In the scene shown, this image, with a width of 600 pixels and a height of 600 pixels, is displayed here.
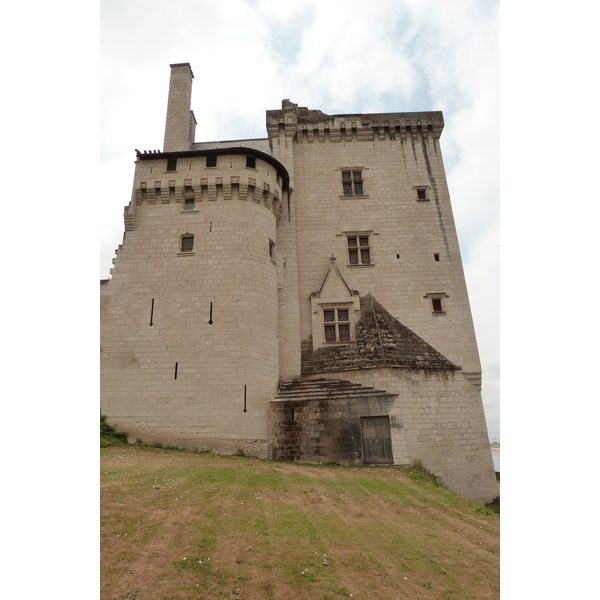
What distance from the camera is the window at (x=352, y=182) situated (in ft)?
75.2

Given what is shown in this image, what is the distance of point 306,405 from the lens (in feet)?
55.2

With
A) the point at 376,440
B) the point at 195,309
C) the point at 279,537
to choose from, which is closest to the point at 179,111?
the point at 195,309

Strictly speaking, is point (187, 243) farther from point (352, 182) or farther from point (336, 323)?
point (352, 182)

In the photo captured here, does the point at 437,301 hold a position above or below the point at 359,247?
below

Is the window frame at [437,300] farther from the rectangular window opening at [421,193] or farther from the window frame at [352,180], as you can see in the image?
the window frame at [352,180]

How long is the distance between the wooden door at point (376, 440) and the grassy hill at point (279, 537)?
261cm

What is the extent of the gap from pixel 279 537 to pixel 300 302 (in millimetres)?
13193

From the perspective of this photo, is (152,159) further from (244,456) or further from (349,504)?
(349,504)

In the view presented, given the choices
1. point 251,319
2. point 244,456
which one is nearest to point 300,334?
point 251,319

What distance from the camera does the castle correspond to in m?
16.4

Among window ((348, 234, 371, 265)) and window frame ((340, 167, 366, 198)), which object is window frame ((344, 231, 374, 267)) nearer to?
window ((348, 234, 371, 265))

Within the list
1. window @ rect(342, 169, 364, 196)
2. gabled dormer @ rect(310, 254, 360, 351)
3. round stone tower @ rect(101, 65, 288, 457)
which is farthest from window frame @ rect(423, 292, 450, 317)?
round stone tower @ rect(101, 65, 288, 457)

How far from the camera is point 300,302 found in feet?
67.1

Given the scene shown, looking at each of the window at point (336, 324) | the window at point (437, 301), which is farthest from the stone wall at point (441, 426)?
the window at point (437, 301)
